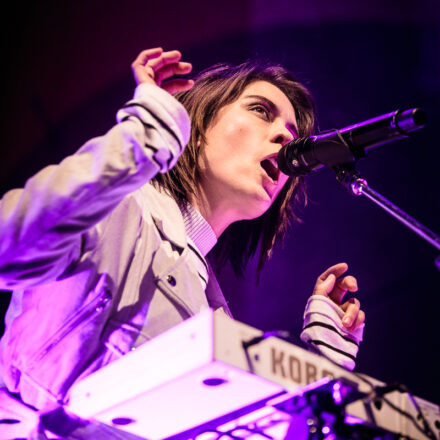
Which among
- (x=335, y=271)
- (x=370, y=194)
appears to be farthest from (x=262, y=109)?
(x=370, y=194)

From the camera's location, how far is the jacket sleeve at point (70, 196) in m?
1.14

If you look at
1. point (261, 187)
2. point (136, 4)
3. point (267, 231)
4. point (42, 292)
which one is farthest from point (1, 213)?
point (136, 4)

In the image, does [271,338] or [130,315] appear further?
[130,315]

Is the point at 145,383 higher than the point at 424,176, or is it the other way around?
the point at 424,176

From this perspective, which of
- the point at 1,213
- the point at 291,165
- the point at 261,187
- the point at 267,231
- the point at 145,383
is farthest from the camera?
the point at 267,231

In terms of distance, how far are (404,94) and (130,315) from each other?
2.80 metres

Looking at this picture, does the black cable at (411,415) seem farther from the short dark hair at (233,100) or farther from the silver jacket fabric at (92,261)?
the short dark hair at (233,100)

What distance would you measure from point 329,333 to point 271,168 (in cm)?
75

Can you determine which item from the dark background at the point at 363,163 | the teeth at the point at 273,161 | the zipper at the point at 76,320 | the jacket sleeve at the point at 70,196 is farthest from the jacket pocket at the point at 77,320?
the dark background at the point at 363,163

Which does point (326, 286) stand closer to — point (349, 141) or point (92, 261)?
point (349, 141)

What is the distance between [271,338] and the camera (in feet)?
3.17

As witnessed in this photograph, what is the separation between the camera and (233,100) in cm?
251

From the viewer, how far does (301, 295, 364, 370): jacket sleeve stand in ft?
6.12

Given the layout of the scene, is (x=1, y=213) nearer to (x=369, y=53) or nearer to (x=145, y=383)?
(x=145, y=383)
